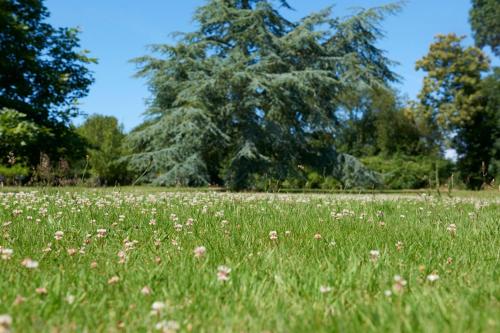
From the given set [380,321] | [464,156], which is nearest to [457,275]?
[380,321]

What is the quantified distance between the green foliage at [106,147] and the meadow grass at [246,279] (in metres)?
25.6

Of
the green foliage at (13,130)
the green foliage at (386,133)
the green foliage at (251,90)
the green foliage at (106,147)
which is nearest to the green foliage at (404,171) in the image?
the green foliage at (386,133)

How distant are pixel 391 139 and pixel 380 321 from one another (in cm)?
4096

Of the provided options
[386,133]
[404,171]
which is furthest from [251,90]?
[386,133]

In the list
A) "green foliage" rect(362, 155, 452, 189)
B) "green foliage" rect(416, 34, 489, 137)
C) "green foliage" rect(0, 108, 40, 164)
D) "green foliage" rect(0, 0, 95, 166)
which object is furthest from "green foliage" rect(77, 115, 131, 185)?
"green foliage" rect(416, 34, 489, 137)

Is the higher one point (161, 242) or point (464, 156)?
point (464, 156)

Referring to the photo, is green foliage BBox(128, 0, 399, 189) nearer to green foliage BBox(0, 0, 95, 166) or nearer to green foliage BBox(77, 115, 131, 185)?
green foliage BBox(0, 0, 95, 166)

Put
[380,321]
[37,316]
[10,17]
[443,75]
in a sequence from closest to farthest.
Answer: [380,321], [37,316], [10,17], [443,75]

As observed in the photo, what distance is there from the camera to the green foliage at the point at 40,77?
1691cm

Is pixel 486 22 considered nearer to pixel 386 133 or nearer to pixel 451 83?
pixel 451 83

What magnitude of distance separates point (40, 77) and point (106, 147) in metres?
17.9

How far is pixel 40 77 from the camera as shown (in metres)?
17.9

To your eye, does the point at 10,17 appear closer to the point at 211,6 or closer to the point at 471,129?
the point at 211,6

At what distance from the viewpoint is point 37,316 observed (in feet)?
5.77
